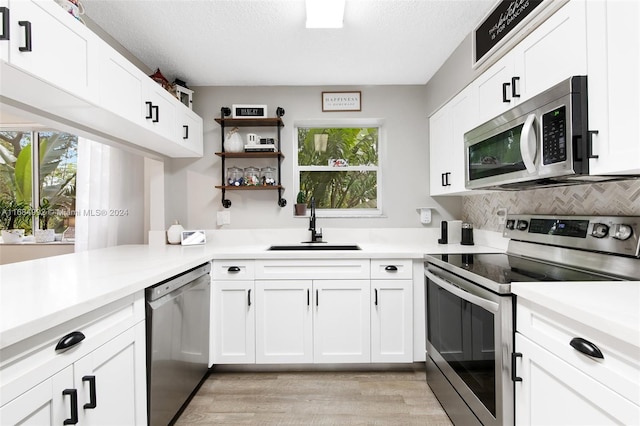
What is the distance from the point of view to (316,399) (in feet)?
6.64

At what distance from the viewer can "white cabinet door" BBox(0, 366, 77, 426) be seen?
0.82 metres

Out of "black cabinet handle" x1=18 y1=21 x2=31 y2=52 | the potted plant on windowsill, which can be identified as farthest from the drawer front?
the potted plant on windowsill

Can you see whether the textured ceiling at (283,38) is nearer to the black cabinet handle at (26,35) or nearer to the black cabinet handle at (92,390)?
the black cabinet handle at (26,35)

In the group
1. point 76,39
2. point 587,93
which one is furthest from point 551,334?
point 76,39

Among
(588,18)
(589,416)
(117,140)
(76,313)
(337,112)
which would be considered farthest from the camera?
(337,112)

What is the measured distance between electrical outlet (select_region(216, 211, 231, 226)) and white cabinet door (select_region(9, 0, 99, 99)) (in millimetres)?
1574

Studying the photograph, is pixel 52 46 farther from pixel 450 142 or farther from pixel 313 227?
pixel 450 142

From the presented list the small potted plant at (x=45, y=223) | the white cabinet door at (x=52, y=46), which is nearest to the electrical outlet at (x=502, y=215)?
the white cabinet door at (x=52, y=46)

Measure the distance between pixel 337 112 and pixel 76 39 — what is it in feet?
6.58

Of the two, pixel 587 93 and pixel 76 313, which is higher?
pixel 587 93

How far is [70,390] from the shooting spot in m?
0.99

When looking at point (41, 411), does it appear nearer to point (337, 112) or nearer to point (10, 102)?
point (10, 102)

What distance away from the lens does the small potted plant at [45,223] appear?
2934mm

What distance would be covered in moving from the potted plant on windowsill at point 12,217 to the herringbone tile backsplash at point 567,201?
4.08 metres
